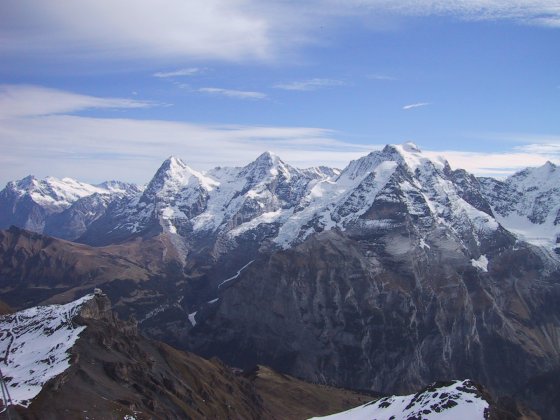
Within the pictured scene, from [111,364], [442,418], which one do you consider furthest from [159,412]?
[442,418]

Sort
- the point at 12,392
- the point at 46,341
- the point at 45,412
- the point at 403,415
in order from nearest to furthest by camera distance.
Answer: the point at 45,412
the point at 12,392
the point at 403,415
the point at 46,341

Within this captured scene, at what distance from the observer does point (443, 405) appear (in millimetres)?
151375

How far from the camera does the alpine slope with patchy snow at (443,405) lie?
486ft

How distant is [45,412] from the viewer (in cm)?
13962

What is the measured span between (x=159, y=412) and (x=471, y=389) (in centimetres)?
8724

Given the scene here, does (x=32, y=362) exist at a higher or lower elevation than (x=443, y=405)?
lower

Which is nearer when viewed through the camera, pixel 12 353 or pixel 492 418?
pixel 492 418

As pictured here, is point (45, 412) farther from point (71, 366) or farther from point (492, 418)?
point (492, 418)

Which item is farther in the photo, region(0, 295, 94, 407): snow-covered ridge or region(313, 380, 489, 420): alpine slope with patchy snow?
region(0, 295, 94, 407): snow-covered ridge

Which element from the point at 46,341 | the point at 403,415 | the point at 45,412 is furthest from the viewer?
the point at 46,341

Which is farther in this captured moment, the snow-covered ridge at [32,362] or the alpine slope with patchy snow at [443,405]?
the snow-covered ridge at [32,362]

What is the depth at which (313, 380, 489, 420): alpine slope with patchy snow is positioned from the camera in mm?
148125

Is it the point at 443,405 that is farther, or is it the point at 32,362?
the point at 32,362

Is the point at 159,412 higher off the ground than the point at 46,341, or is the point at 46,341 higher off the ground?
the point at 46,341
